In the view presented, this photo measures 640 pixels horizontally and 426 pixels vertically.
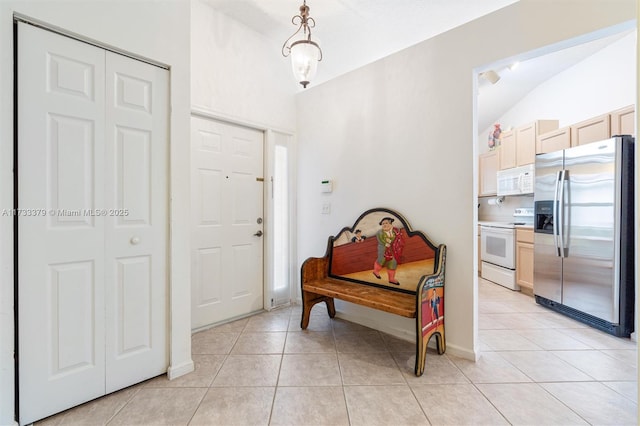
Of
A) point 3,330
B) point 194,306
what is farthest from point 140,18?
point 194,306

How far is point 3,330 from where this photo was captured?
139 cm

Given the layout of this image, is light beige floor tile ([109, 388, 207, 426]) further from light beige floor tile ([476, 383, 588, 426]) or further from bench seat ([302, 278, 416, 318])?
light beige floor tile ([476, 383, 588, 426])

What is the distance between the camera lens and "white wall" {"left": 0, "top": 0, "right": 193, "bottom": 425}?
4.56 ft

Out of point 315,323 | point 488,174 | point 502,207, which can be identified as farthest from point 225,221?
point 502,207

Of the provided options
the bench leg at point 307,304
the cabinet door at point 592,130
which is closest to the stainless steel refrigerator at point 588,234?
the cabinet door at point 592,130

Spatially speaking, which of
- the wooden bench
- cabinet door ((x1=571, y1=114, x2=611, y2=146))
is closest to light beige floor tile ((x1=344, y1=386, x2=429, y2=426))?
the wooden bench

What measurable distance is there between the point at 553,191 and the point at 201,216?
3.99m

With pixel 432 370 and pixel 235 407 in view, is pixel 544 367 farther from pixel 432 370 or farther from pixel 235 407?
pixel 235 407

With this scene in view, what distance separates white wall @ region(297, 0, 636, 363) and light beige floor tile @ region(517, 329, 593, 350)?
0.85 metres

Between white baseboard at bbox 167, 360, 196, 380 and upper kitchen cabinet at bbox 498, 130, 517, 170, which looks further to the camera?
upper kitchen cabinet at bbox 498, 130, 517, 170

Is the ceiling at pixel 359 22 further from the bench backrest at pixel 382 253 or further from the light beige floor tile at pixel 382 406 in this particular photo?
the light beige floor tile at pixel 382 406

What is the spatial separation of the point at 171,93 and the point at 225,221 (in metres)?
1.35

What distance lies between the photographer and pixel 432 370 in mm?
2031

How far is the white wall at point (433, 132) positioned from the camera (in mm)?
1919
